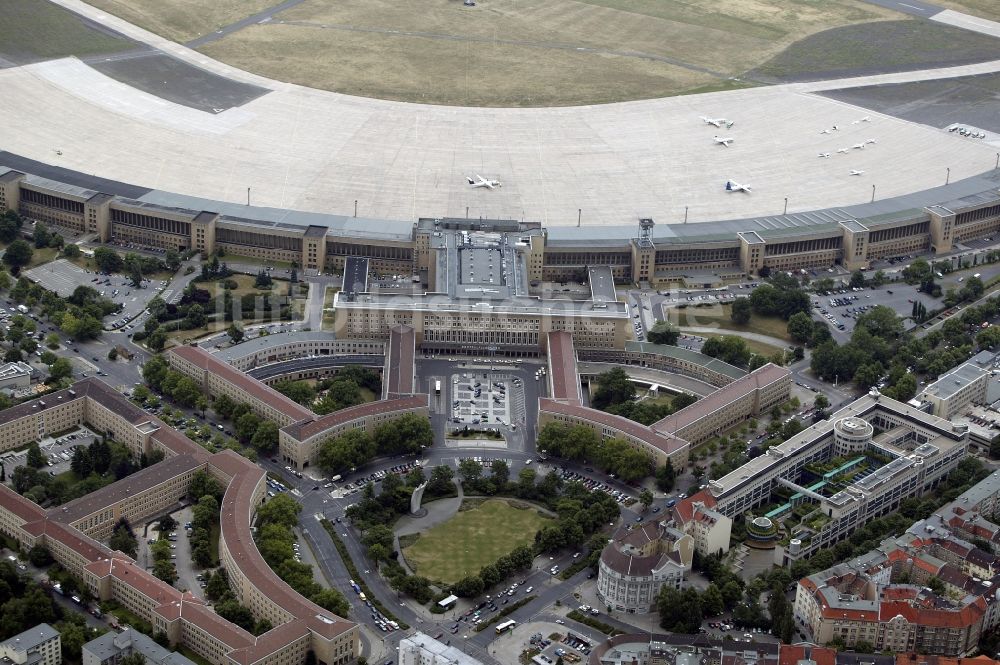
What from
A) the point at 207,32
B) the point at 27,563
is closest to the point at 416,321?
Answer: the point at 27,563

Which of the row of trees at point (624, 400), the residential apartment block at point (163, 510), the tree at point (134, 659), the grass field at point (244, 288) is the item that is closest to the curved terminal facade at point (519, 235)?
the grass field at point (244, 288)

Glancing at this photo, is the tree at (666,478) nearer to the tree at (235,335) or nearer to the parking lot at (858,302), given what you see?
the parking lot at (858,302)

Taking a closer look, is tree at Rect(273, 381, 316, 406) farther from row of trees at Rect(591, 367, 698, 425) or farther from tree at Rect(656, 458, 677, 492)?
tree at Rect(656, 458, 677, 492)

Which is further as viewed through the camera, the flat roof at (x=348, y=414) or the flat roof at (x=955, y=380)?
the flat roof at (x=955, y=380)

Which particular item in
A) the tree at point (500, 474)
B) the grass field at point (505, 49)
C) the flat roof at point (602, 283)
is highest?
the grass field at point (505, 49)

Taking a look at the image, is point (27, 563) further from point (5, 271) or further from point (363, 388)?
point (5, 271)

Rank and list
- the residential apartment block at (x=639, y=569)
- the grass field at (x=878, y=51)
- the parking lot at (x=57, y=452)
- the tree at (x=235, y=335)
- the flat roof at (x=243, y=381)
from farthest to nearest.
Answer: the grass field at (x=878, y=51)
the tree at (x=235, y=335)
the flat roof at (x=243, y=381)
the parking lot at (x=57, y=452)
the residential apartment block at (x=639, y=569)
